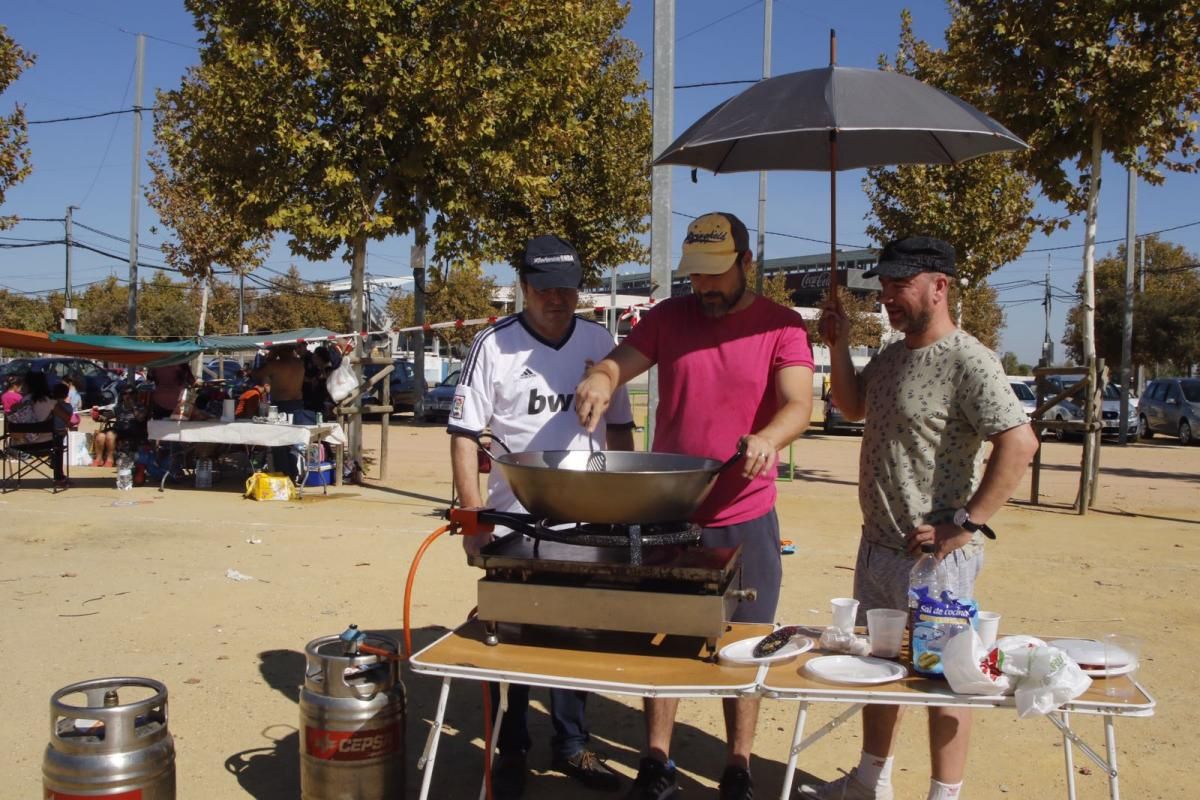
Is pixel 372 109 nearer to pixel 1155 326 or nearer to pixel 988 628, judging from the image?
pixel 988 628

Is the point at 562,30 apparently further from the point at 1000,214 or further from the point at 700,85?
the point at 1000,214

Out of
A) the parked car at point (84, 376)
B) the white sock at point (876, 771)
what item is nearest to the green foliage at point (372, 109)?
the white sock at point (876, 771)

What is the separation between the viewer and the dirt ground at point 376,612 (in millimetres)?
4031

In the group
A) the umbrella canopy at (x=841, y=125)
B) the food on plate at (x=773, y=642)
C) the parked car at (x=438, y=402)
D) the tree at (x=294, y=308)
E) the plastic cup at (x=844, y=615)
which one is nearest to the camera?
the food on plate at (x=773, y=642)

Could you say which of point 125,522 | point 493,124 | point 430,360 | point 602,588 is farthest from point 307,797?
point 430,360

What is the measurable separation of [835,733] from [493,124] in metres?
9.11

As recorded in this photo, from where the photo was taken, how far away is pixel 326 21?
11445mm

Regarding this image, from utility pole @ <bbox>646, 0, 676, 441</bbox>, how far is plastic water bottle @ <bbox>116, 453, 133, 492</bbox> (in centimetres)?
725

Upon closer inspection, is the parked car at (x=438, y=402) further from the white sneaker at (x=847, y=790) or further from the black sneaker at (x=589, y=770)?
the white sneaker at (x=847, y=790)

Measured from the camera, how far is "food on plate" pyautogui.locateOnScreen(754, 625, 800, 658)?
2.76 metres

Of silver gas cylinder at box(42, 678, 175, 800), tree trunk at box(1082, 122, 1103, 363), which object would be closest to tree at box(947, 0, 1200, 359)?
tree trunk at box(1082, 122, 1103, 363)

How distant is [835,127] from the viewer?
3.23 metres

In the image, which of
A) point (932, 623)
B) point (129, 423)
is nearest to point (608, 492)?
point (932, 623)

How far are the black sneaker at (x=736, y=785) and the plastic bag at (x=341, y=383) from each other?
947 centimetres
